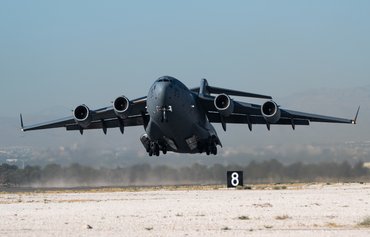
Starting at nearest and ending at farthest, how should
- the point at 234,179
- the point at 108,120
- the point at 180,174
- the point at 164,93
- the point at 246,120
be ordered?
1. the point at 164,93
2. the point at 234,179
3. the point at 246,120
4. the point at 108,120
5. the point at 180,174

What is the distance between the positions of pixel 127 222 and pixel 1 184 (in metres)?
41.8

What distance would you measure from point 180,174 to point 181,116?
507 inches

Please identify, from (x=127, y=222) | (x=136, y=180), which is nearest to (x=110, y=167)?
(x=136, y=180)

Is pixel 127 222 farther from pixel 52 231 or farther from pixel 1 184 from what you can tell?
pixel 1 184

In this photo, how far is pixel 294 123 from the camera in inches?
1766

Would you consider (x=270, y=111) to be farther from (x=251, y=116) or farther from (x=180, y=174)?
(x=180, y=174)

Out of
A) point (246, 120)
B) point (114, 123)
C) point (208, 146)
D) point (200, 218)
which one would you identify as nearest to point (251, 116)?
point (246, 120)

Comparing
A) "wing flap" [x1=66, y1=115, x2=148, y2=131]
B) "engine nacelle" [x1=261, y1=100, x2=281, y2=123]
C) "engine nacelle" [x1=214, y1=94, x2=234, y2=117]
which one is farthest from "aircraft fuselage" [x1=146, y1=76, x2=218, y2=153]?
"wing flap" [x1=66, y1=115, x2=148, y2=131]

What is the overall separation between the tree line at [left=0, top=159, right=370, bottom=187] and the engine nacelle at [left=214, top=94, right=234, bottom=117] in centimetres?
856

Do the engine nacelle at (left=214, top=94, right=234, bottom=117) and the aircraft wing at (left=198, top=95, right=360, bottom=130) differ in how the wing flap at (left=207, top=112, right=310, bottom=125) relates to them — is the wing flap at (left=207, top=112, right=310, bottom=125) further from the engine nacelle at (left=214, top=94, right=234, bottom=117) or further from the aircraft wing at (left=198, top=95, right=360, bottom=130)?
the engine nacelle at (left=214, top=94, right=234, bottom=117)

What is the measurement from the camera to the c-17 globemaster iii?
36863 millimetres

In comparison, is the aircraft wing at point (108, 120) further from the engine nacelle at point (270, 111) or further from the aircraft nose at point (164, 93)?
the engine nacelle at point (270, 111)

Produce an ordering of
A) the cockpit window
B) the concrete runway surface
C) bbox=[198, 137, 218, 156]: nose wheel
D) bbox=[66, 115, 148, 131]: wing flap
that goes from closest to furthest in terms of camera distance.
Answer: the concrete runway surface → the cockpit window → bbox=[198, 137, 218, 156]: nose wheel → bbox=[66, 115, 148, 131]: wing flap

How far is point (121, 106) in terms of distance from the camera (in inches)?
1566
